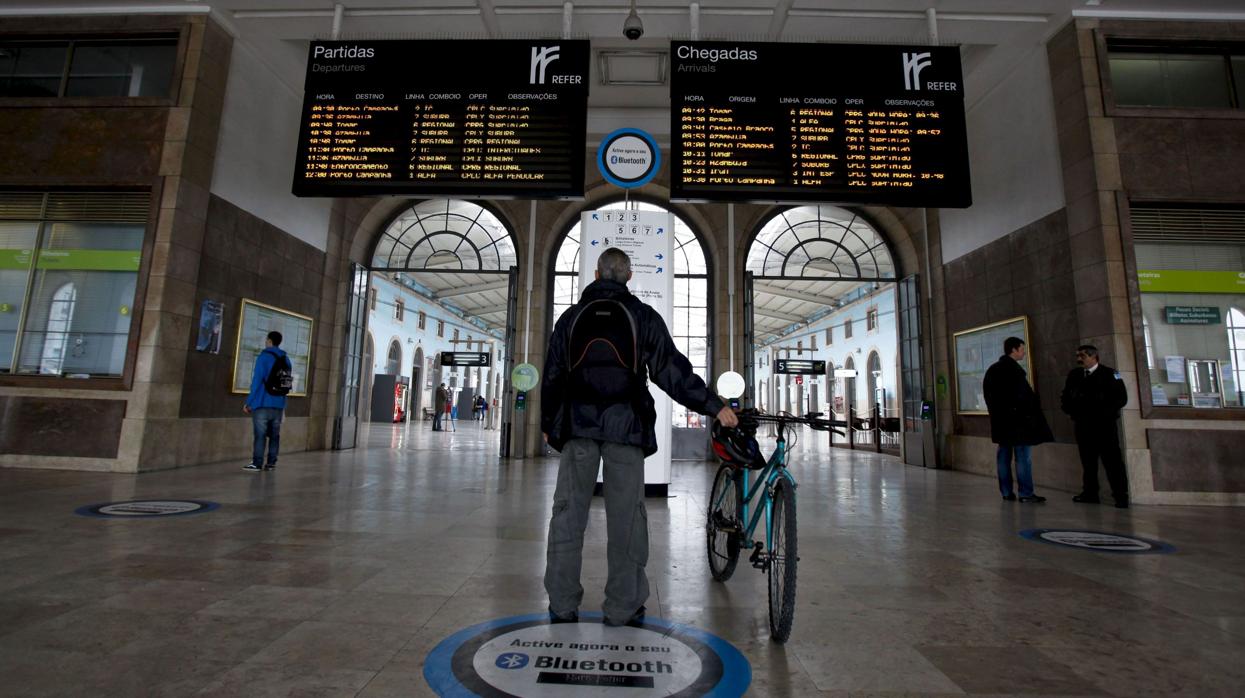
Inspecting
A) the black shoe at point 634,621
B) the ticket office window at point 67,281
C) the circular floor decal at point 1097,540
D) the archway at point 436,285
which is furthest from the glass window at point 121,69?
the circular floor decal at point 1097,540

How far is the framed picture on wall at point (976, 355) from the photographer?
740 centimetres

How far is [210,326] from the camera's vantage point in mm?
6855

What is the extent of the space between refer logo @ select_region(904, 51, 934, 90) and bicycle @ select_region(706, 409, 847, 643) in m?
4.43

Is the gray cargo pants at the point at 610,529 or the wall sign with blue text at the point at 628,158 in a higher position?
the wall sign with blue text at the point at 628,158

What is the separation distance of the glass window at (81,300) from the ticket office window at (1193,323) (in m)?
11.1

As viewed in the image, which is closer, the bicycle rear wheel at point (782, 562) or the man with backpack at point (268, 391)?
the bicycle rear wheel at point (782, 562)

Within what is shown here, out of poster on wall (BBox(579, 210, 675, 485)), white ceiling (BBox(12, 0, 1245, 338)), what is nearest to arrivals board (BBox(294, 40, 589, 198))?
poster on wall (BBox(579, 210, 675, 485))

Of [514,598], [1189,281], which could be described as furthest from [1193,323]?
[514,598]

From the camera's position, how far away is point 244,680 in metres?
1.61

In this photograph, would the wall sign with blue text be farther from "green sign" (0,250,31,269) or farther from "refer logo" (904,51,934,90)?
"green sign" (0,250,31,269)

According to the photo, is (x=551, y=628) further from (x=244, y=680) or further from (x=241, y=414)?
(x=241, y=414)

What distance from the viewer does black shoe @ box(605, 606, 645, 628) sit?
2.08 meters

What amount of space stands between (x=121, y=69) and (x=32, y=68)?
1.15m

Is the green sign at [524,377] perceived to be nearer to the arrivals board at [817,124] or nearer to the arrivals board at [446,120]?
the arrivals board at [446,120]
